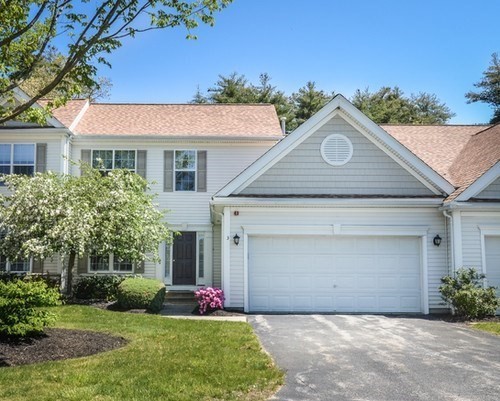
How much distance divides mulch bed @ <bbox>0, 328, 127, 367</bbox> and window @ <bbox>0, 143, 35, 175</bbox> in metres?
10.2

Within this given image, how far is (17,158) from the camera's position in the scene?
18.0 meters

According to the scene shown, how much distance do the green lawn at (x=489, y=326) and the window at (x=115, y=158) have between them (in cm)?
1247

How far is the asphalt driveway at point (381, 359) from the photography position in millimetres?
6098

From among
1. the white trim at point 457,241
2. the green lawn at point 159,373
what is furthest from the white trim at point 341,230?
the green lawn at point 159,373

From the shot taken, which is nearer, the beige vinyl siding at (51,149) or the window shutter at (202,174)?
the beige vinyl siding at (51,149)

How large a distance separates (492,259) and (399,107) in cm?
2426

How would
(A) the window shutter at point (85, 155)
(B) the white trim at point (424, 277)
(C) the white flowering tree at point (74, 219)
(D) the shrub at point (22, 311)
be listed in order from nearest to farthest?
(D) the shrub at point (22, 311), (B) the white trim at point (424, 277), (C) the white flowering tree at point (74, 219), (A) the window shutter at point (85, 155)

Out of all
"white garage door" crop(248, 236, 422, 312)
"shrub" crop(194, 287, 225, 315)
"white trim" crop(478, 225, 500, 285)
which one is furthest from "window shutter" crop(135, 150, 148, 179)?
"white trim" crop(478, 225, 500, 285)

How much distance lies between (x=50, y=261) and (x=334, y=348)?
40.4 ft

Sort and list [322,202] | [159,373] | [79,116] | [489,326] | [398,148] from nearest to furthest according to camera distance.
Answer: [159,373], [489,326], [322,202], [398,148], [79,116]

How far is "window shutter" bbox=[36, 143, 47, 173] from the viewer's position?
1786 cm

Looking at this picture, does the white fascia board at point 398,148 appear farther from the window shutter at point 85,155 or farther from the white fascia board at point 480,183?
the window shutter at point 85,155

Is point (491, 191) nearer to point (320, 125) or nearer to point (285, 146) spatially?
point (320, 125)

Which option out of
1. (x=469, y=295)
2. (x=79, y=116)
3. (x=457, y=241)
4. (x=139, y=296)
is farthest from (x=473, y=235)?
(x=79, y=116)
